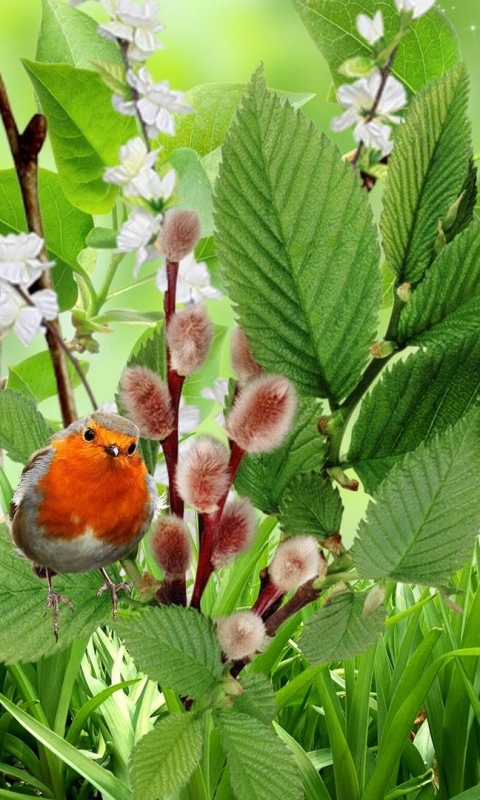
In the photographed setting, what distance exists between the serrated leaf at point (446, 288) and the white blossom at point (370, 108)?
0.18 ft

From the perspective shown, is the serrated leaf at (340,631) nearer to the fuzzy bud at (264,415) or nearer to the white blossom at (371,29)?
the fuzzy bud at (264,415)

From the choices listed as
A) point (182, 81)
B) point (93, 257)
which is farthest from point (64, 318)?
point (182, 81)

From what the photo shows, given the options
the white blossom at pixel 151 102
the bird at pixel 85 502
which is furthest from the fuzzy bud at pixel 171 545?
the white blossom at pixel 151 102

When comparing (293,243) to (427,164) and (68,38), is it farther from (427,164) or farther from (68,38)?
(68,38)

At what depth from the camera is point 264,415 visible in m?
0.25

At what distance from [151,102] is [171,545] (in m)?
0.14

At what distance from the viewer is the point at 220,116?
0.35m

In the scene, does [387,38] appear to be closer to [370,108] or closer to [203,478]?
[370,108]

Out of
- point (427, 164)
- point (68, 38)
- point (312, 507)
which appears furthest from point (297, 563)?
point (68, 38)

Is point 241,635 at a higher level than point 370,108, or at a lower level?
lower

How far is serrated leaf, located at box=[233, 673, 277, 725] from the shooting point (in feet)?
0.87

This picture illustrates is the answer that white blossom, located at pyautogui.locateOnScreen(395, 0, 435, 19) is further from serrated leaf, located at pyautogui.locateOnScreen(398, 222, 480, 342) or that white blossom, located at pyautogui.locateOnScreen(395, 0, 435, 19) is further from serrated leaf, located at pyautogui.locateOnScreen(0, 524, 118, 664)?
serrated leaf, located at pyautogui.locateOnScreen(0, 524, 118, 664)

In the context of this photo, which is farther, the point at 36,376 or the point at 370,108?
the point at 36,376

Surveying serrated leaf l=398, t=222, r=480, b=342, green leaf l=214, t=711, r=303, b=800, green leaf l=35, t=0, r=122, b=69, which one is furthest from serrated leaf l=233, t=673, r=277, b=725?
green leaf l=35, t=0, r=122, b=69
